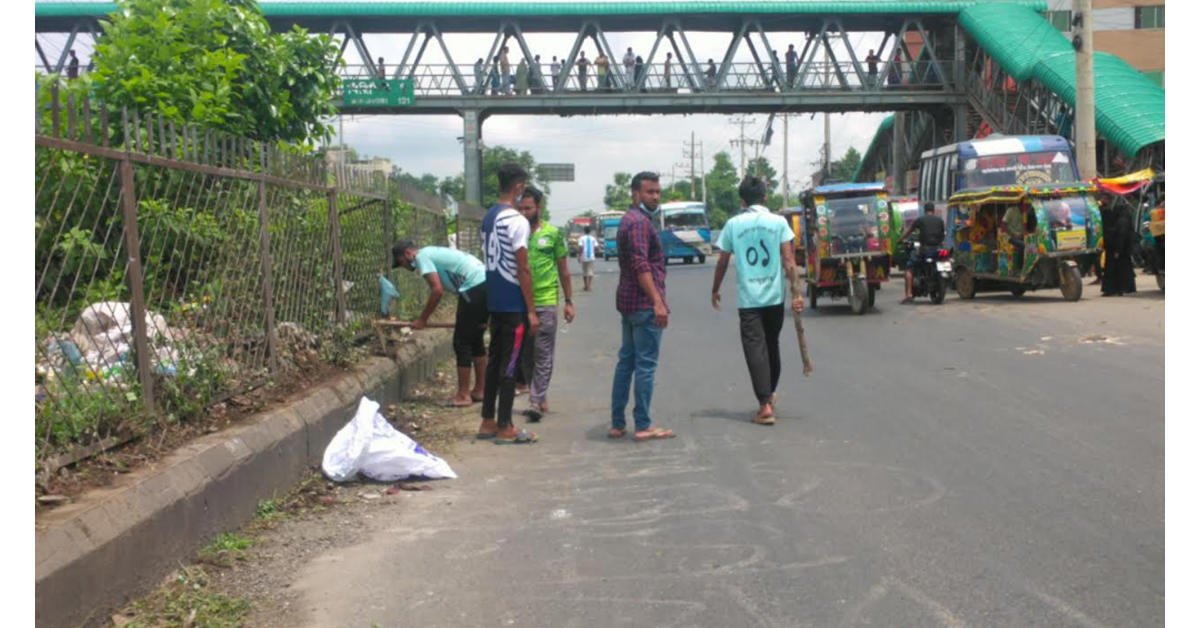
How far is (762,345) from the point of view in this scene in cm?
798

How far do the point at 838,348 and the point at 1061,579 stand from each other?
8.41m

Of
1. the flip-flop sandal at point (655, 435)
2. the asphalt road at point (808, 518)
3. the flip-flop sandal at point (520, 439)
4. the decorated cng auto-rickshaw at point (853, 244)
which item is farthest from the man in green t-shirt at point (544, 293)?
the decorated cng auto-rickshaw at point (853, 244)

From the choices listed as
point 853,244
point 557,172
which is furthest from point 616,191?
point 853,244

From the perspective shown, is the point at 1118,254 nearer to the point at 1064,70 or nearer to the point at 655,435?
the point at 655,435

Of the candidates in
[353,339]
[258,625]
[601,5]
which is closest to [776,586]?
[258,625]

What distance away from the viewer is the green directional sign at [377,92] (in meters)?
36.4

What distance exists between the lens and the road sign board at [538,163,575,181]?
78250 millimetres

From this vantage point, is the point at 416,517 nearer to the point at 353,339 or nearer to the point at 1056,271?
the point at 353,339

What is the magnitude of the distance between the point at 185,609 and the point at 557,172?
248 feet

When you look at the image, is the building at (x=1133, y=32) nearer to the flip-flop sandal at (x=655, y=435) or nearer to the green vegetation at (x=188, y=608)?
the flip-flop sandal at (x=655, y=435)

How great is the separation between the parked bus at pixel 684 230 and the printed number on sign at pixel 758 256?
37005 millimetres

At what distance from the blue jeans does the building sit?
49.5 m

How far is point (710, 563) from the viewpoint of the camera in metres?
4.64

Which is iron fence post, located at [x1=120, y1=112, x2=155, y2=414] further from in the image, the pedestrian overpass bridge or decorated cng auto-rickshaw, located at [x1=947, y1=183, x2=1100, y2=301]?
the pedestrian overpass bridge
